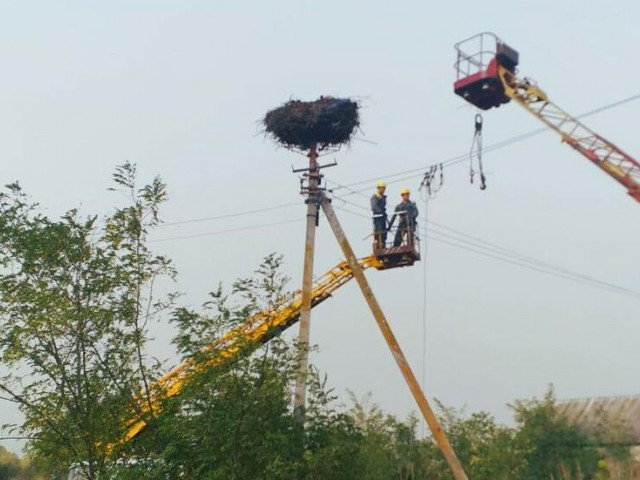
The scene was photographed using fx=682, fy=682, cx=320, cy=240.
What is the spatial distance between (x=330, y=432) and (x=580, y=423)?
71.3 ft

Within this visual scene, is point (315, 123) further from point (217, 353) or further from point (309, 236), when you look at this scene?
point (217, 353)

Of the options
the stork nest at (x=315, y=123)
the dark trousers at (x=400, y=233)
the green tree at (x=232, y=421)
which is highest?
the stork nest at (x=315, y=123)

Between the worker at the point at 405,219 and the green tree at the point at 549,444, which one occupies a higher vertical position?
the worker at the point at 405,219

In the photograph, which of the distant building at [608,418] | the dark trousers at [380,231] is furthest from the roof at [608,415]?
the dark trousers at [380,231]

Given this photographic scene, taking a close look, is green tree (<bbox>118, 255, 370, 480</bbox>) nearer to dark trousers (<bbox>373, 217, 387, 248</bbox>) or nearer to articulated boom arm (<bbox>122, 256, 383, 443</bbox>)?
articulated boom arm (<bbox>122, 256, 383, 443</bbox>)

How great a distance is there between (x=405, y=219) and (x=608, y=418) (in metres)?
18.4

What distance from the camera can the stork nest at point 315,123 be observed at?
17094 millimetres

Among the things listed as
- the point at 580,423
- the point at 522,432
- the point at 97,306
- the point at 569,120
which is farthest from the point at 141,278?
the point at 580,423

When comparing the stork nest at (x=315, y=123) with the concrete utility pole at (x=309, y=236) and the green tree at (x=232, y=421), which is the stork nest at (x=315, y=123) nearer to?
the concrete utility pole at (x=309, y=236)

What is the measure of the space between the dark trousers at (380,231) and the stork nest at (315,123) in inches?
86.6

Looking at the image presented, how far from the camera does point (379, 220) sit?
17234 millimetres

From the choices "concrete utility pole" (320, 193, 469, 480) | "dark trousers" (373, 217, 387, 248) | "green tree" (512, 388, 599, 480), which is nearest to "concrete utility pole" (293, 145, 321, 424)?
"concrete utility pole" (320, 193, 469, 480)

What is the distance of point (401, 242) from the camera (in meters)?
16.9

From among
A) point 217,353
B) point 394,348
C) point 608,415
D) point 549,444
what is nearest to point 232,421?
point 217,353
